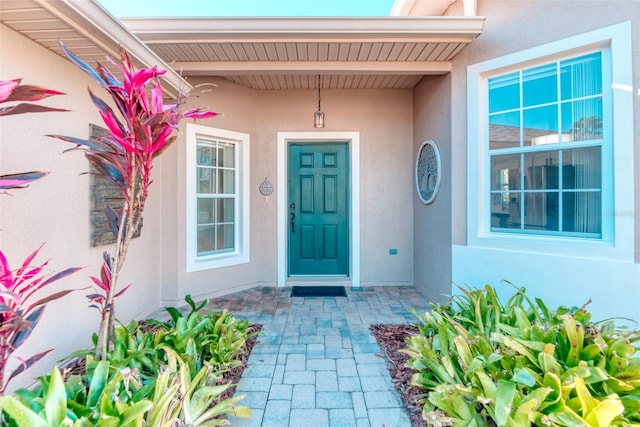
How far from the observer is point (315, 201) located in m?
4.86

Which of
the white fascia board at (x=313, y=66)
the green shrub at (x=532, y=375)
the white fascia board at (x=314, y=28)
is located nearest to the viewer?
the green shrub at (x=532, y=375)

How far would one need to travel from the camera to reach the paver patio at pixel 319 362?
1.93 metres

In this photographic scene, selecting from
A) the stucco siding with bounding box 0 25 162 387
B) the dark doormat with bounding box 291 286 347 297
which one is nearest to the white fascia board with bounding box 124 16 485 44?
the stucco siding with bounding box 0 25 162 387

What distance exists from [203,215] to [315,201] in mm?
1644

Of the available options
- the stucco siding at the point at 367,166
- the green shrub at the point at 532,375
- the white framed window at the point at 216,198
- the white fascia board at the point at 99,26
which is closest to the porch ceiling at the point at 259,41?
the white fascia board at the point at 99,26

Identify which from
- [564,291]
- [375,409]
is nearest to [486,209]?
[564,291]

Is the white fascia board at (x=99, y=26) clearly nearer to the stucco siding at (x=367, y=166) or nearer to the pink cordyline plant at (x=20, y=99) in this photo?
Answer: the pink cordyline plant at (x=20, y=99)

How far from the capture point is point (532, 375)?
5.23ft

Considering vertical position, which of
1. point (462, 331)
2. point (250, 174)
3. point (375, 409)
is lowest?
point (375, 409)

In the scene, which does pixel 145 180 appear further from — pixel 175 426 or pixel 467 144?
pixel 467 144

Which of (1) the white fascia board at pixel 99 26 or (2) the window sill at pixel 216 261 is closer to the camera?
(1) the white fascia board at pixel 99 26

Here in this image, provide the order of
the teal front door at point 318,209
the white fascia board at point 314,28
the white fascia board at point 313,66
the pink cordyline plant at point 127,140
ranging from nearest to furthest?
the pink cordyline plant at point 127,140
the white fascia board at point 314,28
the white fascia board at point 313,66
the teal front door at point 318,209

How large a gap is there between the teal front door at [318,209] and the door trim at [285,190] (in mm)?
147

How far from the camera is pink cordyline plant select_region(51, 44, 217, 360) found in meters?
1.68
